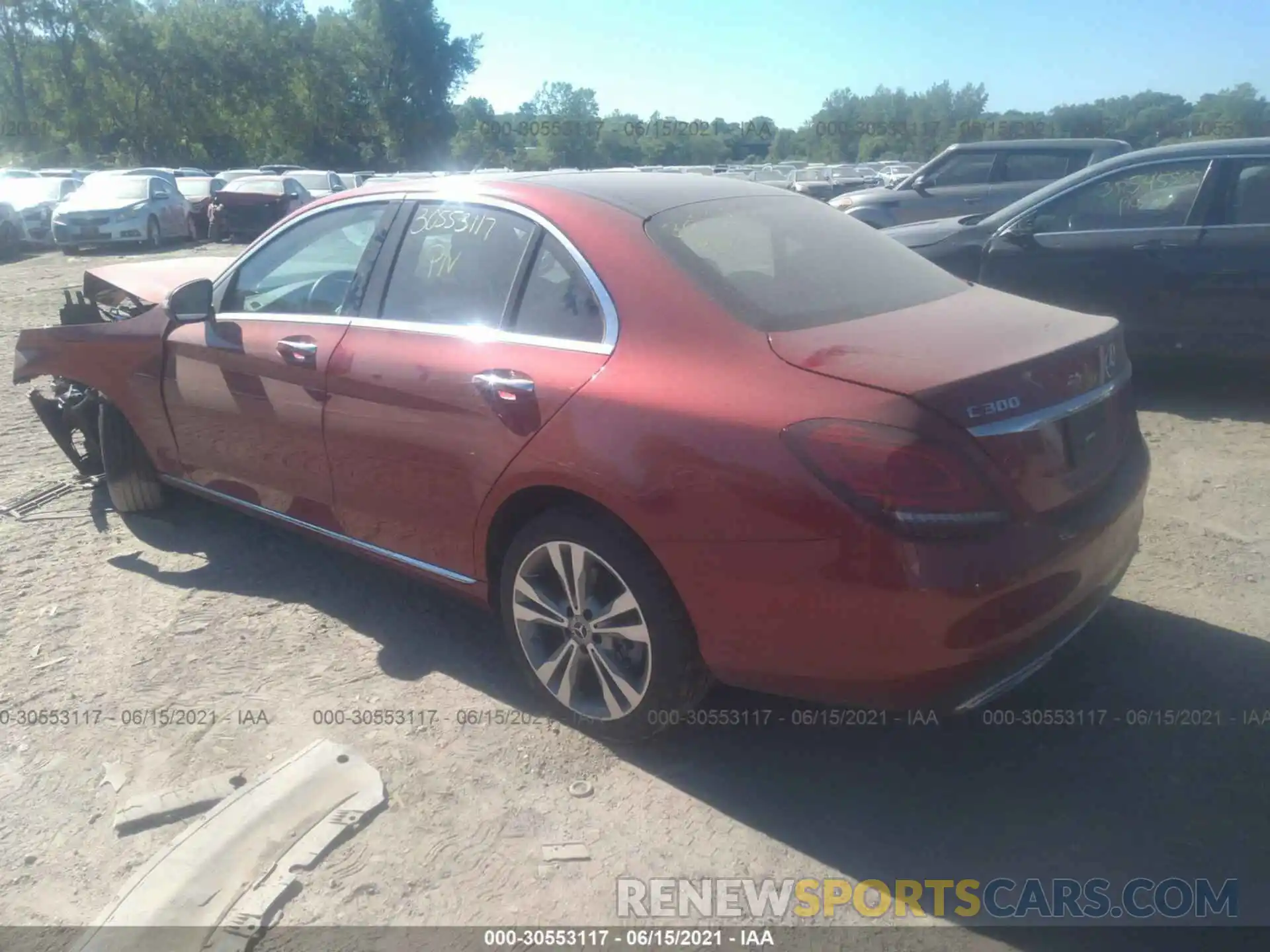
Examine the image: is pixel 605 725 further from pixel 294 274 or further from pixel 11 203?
pixel 11 203

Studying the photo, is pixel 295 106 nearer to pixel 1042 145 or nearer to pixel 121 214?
pixel 121 214

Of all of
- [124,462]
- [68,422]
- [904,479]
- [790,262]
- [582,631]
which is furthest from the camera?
[68,422]

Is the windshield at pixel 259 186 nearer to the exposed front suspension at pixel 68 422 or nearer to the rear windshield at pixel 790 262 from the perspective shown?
the exposed front suspension at pixel 68 422

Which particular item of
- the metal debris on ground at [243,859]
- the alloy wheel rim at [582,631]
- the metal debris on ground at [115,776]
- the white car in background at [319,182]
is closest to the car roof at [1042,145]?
the alloy wheel rim at [582,631]

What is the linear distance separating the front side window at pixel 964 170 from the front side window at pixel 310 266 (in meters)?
10.2

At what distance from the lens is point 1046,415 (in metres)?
2.73

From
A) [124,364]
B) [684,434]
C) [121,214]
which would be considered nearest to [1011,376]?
[684,434]

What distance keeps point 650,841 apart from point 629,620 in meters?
0.61

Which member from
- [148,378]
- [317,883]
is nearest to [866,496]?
[317,883]

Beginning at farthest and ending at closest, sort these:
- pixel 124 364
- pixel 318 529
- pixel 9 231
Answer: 1. pixel 9 231
2. pixel 124 364
3. pixel 318 529

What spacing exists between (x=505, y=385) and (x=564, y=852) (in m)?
1.38

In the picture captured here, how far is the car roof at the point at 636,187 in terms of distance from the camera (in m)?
3.44

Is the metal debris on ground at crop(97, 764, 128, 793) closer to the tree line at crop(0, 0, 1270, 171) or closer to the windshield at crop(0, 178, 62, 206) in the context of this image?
the windshield at crop(0, 178, 62, 206)

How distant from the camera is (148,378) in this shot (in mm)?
4754
